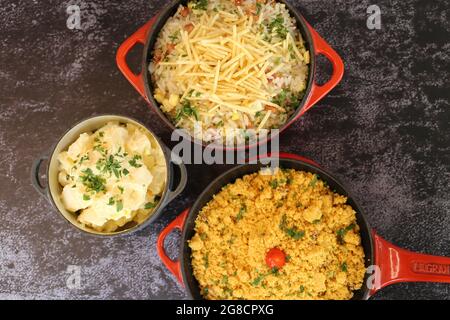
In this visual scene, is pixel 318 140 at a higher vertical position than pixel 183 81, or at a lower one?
lower

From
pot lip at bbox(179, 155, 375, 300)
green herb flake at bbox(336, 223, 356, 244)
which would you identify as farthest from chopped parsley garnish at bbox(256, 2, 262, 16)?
green herb flake at bbox(336, 223, 356, 244)

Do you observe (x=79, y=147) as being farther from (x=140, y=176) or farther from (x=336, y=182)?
(x=336, y=182)

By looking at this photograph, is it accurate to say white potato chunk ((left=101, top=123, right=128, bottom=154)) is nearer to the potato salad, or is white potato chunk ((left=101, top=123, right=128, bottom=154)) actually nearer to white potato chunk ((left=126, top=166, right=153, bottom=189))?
the potato salad

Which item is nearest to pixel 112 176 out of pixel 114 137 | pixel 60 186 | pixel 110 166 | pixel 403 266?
pixel 110 166

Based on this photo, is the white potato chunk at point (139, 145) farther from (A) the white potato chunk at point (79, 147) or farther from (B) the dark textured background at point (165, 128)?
(B) the dark textured background at point (165, 128)

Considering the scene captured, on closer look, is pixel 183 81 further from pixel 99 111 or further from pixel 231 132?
pixel 99 111

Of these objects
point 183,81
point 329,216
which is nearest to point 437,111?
point 329,216
